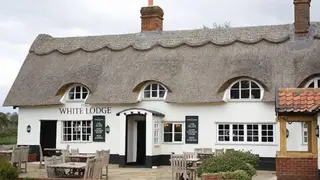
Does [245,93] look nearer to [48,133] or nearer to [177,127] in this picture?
[177,127]

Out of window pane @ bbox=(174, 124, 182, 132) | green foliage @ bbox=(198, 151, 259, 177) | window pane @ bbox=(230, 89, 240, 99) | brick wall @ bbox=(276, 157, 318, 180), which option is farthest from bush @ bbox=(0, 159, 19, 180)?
window pane @ bbox=(230, 89, 240, 99)

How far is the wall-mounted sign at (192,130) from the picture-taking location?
73.8 ft

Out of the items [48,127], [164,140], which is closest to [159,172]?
[164,140]

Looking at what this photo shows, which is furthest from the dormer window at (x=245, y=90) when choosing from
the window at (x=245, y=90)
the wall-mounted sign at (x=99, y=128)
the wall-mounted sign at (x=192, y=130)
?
the wall-mounted sign at (x=99, y=128)

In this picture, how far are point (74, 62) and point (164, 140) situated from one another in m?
6.15

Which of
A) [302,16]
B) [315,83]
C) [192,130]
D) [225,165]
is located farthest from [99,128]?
[225,165]

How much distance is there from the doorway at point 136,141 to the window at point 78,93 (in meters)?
2.92

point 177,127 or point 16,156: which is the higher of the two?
point 177,127

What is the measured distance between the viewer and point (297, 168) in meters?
15.9

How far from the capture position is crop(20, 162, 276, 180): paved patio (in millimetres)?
17656

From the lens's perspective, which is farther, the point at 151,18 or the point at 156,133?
the point at 151,18

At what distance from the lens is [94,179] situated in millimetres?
14406

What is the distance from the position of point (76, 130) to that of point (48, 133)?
5.88ft

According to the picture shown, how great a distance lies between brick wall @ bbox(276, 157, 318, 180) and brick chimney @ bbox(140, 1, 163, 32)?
12.5 m
